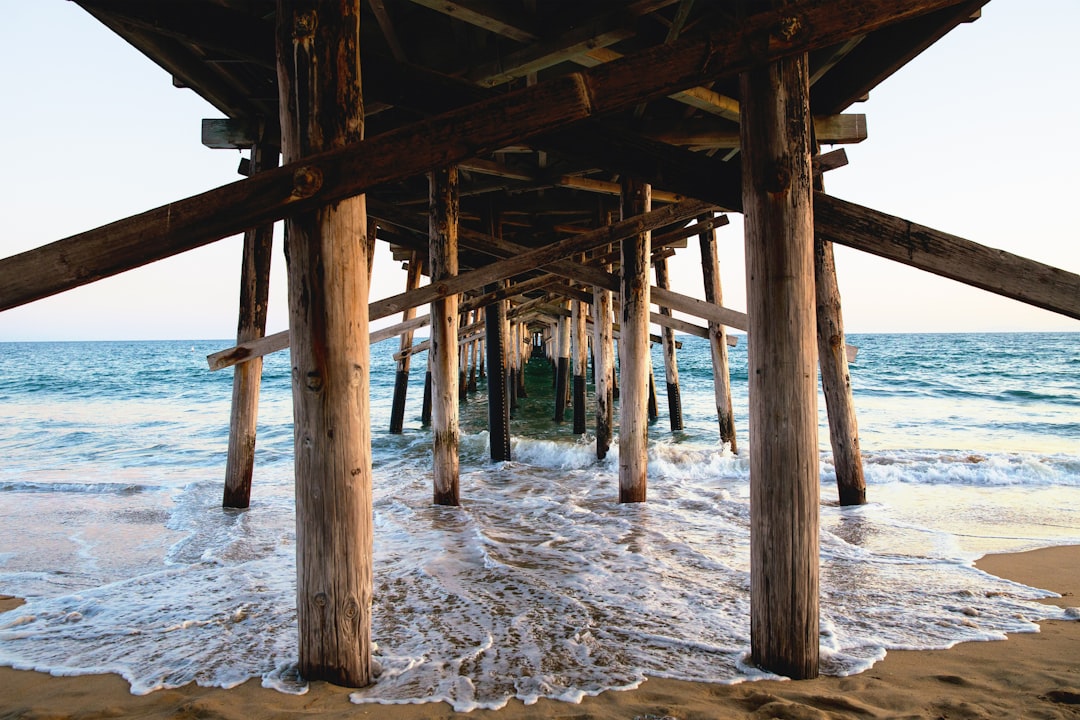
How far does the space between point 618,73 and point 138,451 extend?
11804mm

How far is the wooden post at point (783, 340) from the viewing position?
2213 millimetres

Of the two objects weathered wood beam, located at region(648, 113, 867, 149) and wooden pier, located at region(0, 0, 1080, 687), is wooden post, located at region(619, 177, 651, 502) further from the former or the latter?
wooden pier, located at region(0, 0, 1080, 687)

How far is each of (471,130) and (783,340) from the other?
4.22ft

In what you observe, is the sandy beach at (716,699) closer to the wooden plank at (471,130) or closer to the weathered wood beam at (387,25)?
the wooden plank at (471,130)

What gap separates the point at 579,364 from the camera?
12727 mm

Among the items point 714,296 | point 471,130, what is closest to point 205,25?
point 471,130

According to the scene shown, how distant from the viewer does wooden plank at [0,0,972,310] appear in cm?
187

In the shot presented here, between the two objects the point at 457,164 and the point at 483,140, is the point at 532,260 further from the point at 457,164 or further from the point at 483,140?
the point at 483,140

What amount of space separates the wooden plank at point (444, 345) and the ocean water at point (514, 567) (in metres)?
0.38

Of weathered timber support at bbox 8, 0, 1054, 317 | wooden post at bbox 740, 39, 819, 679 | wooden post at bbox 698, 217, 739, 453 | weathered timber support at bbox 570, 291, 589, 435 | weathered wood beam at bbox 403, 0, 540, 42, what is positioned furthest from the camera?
weathered timber support at bbox 570, 291, 589, 435

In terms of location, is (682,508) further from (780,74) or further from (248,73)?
(248,73)

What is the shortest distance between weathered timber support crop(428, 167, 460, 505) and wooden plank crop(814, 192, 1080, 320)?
3.69 meters

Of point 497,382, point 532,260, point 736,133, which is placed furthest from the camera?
point 497,382

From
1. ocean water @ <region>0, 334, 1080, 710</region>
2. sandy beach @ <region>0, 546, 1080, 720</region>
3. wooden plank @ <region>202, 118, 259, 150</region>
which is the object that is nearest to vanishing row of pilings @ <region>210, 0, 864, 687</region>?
sandy beach @ <region>0, 546, 1080, 720</region>
